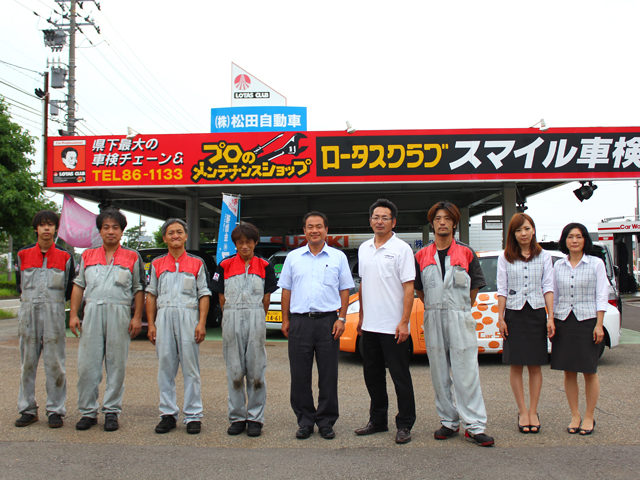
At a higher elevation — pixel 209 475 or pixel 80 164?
pixel 80 164

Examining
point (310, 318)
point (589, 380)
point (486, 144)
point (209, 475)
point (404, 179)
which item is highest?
point (486, 144)

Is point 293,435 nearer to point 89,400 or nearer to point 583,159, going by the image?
point 89,400

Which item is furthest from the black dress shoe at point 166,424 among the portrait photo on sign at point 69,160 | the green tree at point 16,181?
the green tree at point 16,181

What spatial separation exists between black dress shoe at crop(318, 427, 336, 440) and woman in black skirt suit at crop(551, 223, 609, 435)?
190cm

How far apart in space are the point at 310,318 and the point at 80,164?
8493 millimetres

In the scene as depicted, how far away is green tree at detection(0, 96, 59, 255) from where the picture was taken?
854 inches

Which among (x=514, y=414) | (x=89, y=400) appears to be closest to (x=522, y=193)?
(x=514, y=414)

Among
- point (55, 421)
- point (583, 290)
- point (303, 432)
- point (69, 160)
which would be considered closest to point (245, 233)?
point (303, 432)

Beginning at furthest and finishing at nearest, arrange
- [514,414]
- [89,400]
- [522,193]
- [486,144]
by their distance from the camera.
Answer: [522,193] < [486,144] < [514,414] < [89,400]

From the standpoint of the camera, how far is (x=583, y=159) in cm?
1056

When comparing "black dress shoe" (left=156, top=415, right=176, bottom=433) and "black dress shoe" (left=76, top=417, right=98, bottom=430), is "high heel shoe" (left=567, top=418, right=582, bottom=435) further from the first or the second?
"black dress shoe" (left=76, top=417, right=98, bottom=430)

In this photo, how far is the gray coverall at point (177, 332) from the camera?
4328 millimetres

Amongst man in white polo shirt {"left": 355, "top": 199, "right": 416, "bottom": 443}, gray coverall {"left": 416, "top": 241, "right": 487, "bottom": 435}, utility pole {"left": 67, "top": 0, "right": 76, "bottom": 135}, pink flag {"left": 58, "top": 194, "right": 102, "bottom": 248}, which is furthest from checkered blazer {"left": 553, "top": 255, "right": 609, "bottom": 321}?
utility pole {"left": 67, "top": 0, "right": 76, "bottom": 135}

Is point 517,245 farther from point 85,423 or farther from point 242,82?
point 242,82
